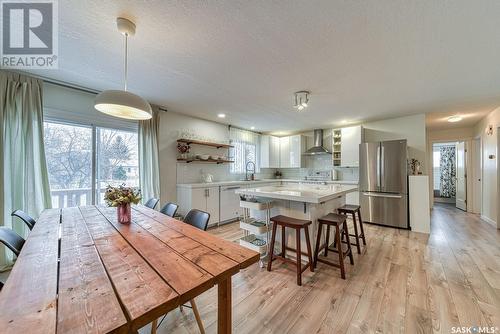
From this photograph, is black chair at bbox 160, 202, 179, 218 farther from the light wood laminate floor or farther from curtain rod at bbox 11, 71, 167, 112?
curtain rod at bbox 11, 71, 167, 112

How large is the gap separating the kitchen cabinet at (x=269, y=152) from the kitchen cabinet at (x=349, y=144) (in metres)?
1.83

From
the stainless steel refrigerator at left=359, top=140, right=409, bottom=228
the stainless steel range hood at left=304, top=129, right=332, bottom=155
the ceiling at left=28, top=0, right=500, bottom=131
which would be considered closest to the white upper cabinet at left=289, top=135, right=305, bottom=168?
Result: the stainless steel range hood at left=304, top=129, right=332, bottom=155

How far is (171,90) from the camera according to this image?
295 centimetres

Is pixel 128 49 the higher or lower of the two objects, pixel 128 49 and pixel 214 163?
the higher

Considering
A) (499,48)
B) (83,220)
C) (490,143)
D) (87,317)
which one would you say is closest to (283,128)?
Answer: (499,48)

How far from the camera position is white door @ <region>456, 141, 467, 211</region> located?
5.42 m

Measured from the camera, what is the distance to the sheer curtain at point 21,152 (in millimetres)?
2285

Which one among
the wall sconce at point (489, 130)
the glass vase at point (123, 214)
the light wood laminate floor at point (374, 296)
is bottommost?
the light wood laminate floor at point (374, 296)

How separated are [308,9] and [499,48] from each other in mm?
2023

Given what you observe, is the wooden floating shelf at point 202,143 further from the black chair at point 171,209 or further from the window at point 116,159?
the black chair at point 171,209

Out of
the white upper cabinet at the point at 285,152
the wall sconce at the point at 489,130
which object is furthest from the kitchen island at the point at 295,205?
the wall sconce at the point at 489,130

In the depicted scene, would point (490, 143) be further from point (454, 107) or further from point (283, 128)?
point (283, 128)

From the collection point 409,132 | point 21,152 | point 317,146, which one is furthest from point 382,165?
point 21,152

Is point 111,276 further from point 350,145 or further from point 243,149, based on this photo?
point 350,145
